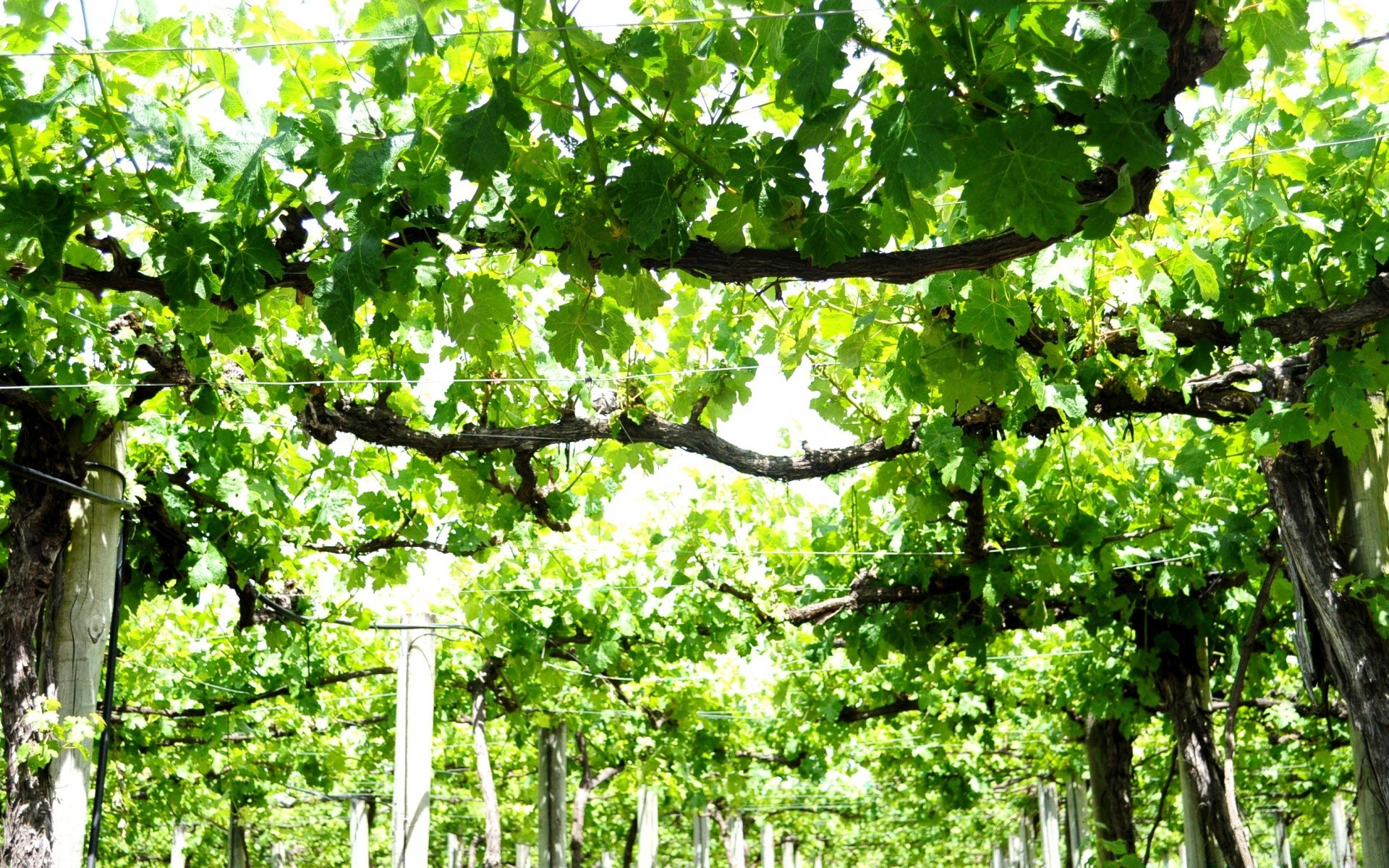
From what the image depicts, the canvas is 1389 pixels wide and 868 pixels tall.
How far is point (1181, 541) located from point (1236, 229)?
2.88 metres

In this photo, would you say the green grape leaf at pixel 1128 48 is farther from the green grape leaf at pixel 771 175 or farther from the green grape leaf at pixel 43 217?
the green grape leaf at pixel 43 217

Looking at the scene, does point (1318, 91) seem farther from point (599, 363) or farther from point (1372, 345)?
point (599, 363)

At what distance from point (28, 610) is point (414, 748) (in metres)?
3.06

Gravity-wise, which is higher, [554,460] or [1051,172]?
[554,460]

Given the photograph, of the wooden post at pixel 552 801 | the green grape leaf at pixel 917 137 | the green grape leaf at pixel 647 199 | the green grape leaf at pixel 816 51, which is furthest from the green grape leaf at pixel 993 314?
the wooden post at pixel 552 801

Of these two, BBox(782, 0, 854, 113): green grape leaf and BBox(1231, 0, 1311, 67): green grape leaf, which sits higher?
BBox(1231, 0, 1311, 67): green grape leaf

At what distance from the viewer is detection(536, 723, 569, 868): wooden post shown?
10125 mm

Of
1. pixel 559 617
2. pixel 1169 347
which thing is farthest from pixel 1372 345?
pixel 559 617

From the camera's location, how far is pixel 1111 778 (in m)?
8.90

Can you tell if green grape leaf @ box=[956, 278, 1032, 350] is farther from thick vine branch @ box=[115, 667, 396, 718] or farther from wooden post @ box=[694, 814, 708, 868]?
wooden post @ box=[694, 814, 708, 868]

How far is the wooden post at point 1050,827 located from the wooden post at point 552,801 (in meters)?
6.11

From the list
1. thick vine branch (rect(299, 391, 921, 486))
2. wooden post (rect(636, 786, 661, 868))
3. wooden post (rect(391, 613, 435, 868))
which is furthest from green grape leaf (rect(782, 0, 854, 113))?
wooden post (rect(636, 786, 661, 868))

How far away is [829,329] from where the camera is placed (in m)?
3.82

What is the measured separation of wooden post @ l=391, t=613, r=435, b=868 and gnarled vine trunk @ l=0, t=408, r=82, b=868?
274cm
